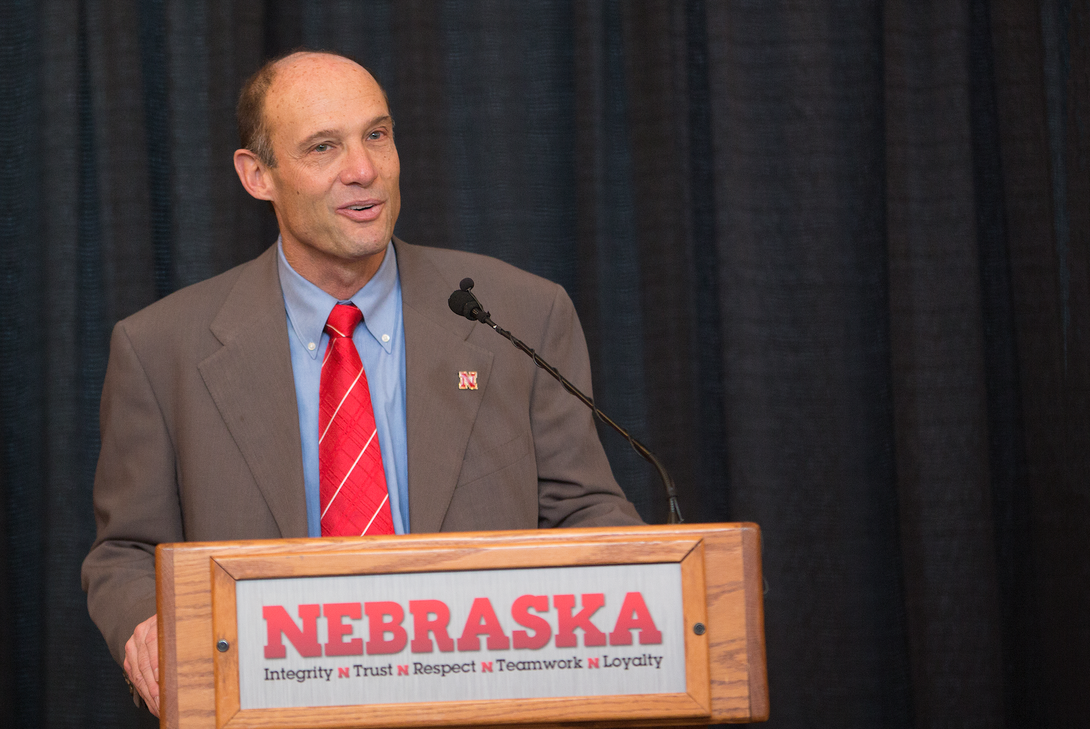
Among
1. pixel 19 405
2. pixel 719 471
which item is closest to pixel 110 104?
pixel 19 405

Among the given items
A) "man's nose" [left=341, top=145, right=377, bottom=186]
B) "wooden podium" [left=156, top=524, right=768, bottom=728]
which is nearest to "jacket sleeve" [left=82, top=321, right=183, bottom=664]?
"man's nose" [left=341, top=145, right=377, bottom=186]

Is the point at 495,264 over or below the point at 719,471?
over

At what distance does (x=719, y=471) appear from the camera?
261 centimetres

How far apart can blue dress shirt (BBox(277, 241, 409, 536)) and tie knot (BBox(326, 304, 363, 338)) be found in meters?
0.01

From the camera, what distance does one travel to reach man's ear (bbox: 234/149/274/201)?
1930 millimetres

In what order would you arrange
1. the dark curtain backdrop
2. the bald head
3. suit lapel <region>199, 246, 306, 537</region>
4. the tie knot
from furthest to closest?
the dark curtain backdrop
the bald head
the tie knot
suit lapel <region>199, 246, 306, 537</region>

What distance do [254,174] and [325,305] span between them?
1.15ft

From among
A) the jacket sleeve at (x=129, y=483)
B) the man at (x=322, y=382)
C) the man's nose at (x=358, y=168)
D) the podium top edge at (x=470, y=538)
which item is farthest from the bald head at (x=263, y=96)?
the podium top edge at (x=470, y=538)

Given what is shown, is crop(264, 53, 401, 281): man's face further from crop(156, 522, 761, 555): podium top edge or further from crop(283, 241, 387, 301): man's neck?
crop(156, 522, 761, 555): podium top edge

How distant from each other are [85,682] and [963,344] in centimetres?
224

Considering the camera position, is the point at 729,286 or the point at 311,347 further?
the point at 729,286

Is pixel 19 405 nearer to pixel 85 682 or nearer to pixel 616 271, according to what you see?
pixel 85 682

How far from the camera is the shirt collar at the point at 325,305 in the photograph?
1780 millimetres

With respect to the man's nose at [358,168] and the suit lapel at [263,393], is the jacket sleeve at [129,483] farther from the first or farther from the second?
the man's nose at [358,168]
